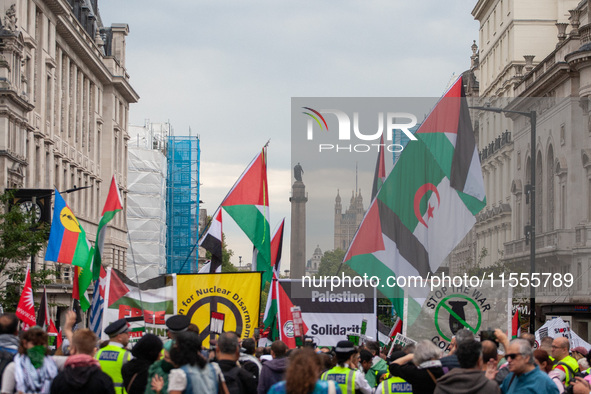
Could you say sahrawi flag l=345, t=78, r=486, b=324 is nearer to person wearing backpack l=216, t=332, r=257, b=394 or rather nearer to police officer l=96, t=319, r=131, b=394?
police officer l=96, t=319, r=131, b=394

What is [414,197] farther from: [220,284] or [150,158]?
[150,158]

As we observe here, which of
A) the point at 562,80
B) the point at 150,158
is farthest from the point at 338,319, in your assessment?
the point at 150,158

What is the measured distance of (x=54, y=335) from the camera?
18906 millimetres

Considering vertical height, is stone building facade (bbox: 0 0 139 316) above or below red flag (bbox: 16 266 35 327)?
above

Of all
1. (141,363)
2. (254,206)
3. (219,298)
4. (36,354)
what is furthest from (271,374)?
(254,206)

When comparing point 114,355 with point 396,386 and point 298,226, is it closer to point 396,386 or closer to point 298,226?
point 396,386

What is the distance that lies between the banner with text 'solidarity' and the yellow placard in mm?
1934

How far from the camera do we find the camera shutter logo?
45.8 feet

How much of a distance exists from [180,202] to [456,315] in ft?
249

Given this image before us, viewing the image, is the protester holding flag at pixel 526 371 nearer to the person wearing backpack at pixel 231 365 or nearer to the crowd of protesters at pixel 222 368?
the crowd of protesters at pixel 222 368

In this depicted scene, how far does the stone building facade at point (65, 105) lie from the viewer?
45156mm

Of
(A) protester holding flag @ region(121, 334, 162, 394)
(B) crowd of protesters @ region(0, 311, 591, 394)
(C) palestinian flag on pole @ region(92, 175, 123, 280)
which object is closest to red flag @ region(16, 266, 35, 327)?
(C) palestinian flag on pole @ region(92, 175, 123, 280)

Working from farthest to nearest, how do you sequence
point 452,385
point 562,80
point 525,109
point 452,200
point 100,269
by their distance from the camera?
1. point 525,109
2. point 562,80
3. point 100,269
4. point 452,200
5. point 452,385

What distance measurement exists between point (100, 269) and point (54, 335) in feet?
5.87
